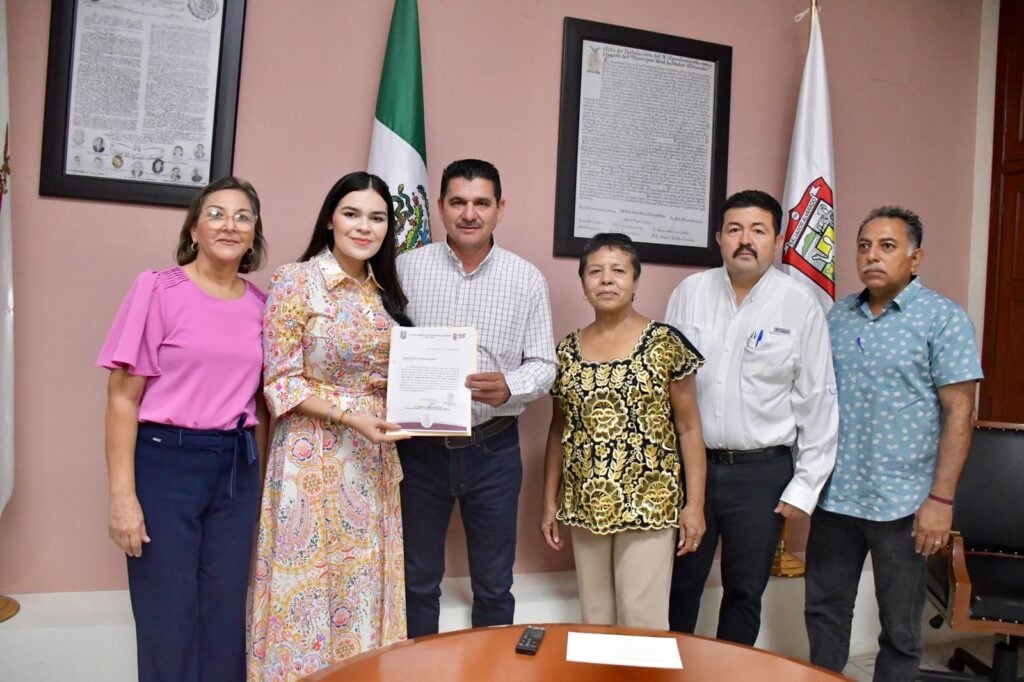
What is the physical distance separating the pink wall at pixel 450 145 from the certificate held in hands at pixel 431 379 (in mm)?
841

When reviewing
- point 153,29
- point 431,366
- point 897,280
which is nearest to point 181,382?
point 431,366

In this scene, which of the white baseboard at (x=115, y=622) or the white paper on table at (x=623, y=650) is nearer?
the white paper on table at (x=623, y=650)

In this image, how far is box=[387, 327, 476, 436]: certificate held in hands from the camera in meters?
1.83

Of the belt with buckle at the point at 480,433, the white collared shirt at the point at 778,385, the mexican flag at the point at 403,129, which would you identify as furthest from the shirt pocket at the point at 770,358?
the mexican flag at the point at 403,129


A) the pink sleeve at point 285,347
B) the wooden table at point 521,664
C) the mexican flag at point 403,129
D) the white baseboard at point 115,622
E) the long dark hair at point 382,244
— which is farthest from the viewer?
the mexican flag at point 403,129

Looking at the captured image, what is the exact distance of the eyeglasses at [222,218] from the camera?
1.74 meters

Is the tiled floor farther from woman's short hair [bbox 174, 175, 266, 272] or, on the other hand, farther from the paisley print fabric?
woman's short hair [bbox 174, 175, 266, 272]

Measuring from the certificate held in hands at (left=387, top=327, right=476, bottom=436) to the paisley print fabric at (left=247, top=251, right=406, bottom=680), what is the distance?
8 centimetres

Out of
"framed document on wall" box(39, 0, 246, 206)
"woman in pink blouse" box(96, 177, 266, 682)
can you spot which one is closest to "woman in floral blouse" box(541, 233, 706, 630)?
"woman in pink blouse" box(96, 177, 266, 682)

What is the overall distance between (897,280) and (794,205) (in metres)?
0.80

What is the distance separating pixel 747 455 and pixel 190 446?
4.91 feet

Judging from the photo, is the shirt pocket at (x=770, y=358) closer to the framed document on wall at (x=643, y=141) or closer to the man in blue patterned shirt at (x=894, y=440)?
the man in blue patterned shirt at (x=894, y=440)

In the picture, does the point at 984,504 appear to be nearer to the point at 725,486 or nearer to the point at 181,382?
the point at 725,486

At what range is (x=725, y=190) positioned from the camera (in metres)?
2.94
